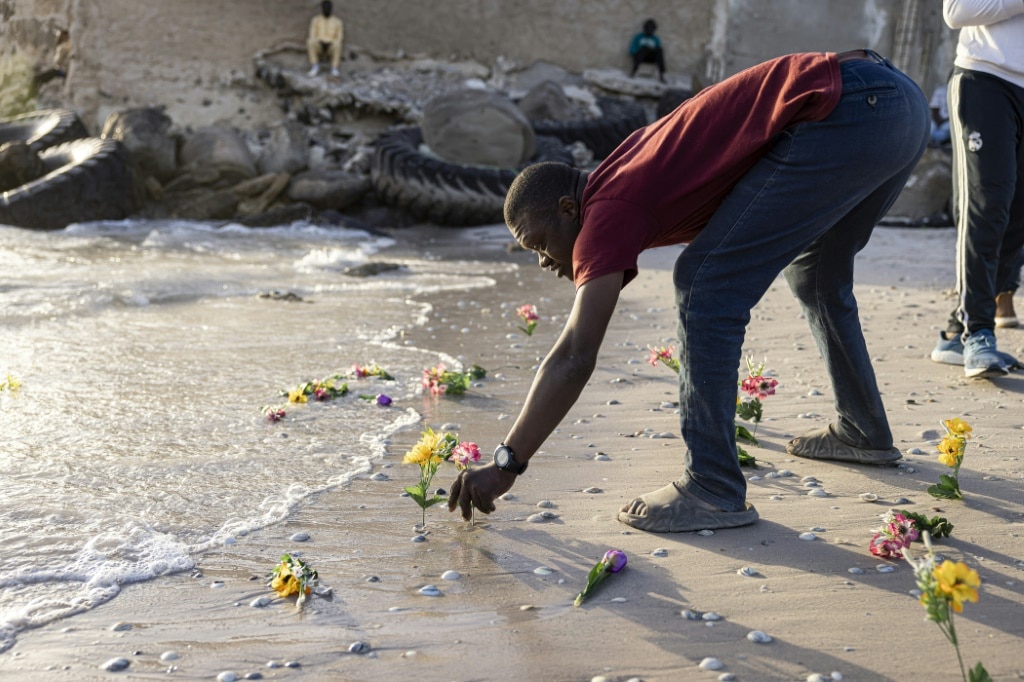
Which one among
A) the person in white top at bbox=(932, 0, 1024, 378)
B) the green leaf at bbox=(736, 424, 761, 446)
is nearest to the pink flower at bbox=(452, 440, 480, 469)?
the green leaf at bbox=(736, 424, 761, 446)

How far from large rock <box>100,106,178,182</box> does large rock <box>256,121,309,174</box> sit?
4.35 feet

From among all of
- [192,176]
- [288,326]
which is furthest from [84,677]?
[192,176]

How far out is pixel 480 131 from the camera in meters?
13.9

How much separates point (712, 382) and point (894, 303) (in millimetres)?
4249

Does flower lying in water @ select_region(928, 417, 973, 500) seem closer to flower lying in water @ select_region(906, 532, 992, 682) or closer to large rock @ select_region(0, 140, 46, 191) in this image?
flower lying in water @ select_region(906, 532, 992, 682)

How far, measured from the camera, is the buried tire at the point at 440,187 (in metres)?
13.4

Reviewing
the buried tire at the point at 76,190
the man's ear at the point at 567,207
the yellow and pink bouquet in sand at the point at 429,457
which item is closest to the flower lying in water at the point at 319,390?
the yellow and pink bouquet in sand at the point at 429,457

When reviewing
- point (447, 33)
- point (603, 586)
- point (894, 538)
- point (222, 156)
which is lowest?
point (603, 586)

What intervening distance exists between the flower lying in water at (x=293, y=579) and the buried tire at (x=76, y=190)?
38.5 ft

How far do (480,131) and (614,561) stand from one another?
12.0 metres

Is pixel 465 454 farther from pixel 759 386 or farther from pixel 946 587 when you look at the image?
pixel 946 587

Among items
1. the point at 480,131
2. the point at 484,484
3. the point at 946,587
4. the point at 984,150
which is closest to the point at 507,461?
the point at 484,484

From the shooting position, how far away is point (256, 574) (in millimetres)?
2598

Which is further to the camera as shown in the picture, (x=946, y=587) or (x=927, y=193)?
(x=927, y=193)
